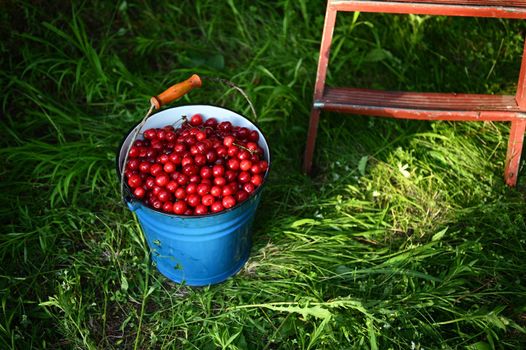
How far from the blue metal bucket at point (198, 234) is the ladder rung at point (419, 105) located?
589 mm

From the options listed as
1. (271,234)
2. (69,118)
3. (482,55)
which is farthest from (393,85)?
A: (69,118)

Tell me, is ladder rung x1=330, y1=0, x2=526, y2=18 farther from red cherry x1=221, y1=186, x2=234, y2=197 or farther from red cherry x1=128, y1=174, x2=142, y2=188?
red cherry x1=128, y1=174, x2=142, y2=188

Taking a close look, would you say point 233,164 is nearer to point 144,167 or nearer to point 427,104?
point 144,167

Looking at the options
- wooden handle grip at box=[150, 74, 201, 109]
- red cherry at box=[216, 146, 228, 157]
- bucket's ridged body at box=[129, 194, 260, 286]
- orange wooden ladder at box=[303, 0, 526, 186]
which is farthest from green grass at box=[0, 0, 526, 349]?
wooden handle grip at box=[150, 74, 201, 109]

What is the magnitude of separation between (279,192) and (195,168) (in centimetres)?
82

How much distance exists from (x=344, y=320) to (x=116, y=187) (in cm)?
146

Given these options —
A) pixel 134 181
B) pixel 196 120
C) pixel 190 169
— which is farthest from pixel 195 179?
pixel 196 120

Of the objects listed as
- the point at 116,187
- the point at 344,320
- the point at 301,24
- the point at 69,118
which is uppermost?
the point at 301,24

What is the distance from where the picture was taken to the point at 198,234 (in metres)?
2.29

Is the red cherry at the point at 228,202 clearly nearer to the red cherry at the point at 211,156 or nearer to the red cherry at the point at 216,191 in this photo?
the red cherry at the point at 216,191

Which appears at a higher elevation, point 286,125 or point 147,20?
point 147,20

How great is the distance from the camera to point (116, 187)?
9.77 ft

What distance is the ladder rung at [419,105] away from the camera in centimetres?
284

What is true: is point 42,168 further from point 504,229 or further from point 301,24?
point 504,229
